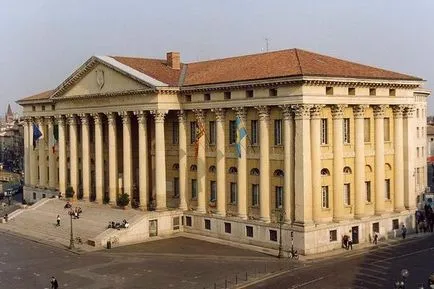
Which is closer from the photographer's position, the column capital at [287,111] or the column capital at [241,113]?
the column capital at [287,111]

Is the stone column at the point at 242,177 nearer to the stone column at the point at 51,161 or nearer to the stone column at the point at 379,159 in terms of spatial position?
the stone column at the point at 379,159

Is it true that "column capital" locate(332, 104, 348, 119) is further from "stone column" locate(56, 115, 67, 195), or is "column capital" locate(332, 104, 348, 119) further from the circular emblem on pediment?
"stone column" locate(56, 115, 67, 195)

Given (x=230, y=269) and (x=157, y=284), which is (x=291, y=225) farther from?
(x=157, y=284)

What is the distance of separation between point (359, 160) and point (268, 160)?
768 centimetres

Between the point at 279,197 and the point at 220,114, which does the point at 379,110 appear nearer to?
the point at 279,197

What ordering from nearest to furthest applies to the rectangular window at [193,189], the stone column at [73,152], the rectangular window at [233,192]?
the rectangular window at [233,192]
the rectangular window at [193,189]
the stone column at [73,152]

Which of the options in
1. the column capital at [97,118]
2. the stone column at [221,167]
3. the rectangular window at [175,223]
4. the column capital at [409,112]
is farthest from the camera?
the column capital at [97,118]

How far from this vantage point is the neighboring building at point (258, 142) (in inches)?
1951

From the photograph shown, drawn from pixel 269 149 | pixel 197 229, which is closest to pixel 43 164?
pixel 197 229

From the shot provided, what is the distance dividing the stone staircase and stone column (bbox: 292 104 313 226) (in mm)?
15853

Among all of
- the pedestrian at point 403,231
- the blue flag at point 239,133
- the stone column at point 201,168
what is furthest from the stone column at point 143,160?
the pedestrian at point 403,231

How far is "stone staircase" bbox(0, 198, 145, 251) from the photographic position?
2282 inches

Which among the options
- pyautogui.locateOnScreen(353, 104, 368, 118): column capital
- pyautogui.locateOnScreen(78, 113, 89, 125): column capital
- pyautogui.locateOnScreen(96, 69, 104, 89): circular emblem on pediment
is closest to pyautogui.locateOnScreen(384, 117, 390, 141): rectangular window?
pyautogui.locateOnScreen(353, 104, 368, 118): column capital

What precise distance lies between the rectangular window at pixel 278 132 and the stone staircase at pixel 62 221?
14.7 metres
